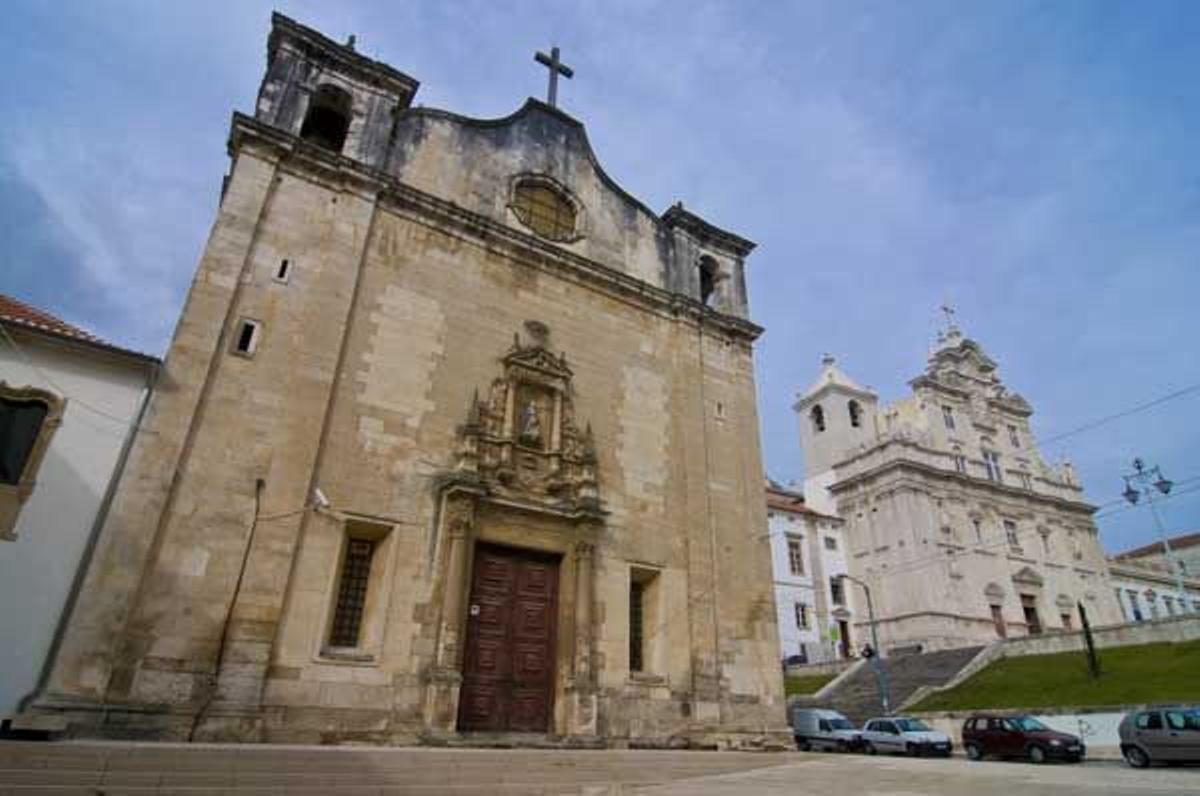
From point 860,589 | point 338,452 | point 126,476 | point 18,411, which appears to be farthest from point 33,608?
point 860,589

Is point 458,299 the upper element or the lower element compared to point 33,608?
upper

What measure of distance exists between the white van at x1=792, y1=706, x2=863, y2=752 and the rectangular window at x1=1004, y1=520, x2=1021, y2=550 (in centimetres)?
2990

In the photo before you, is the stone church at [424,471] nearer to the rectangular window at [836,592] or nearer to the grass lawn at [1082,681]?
the grass lawn at [1082,681]

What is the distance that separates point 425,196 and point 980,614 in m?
40.3

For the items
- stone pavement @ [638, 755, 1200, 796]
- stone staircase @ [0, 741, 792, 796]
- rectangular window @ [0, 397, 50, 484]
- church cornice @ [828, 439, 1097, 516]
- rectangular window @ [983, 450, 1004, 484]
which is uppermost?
rectangular window @ [983, 450, 1004, 484]

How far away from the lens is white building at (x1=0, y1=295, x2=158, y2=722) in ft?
29.7

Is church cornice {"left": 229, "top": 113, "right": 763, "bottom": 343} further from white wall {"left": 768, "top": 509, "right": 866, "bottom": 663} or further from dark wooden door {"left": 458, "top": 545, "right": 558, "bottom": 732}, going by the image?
white wall {"left": 768, "top": 509, "right": 866, "bottom": 663}

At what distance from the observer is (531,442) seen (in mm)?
14172

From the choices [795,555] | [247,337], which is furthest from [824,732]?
[795,555]

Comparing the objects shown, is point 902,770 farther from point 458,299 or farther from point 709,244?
point 709,244

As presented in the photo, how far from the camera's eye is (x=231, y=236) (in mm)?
12273

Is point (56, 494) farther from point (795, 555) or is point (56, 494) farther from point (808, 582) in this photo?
point (808, 582)

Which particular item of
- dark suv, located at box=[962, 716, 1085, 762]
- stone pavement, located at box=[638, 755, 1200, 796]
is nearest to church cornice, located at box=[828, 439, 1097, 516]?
dark suv, located at box=[962, 716, 1085, 762]

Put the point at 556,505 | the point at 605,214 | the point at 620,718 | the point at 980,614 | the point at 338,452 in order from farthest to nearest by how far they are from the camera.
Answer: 1. the point at 980,614
2. the point at 605,214
3. the point at 556,505
4. the point at 620,718
5. the point at 338,452
